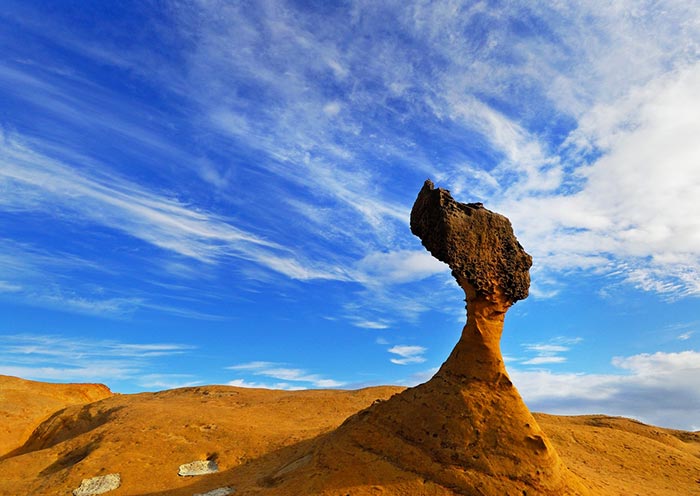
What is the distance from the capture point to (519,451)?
9477 mm

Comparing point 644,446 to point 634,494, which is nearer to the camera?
point 634,494

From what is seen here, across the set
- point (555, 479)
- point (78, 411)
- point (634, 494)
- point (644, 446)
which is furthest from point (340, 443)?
point (78, 411)

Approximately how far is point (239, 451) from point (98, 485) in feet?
12.0

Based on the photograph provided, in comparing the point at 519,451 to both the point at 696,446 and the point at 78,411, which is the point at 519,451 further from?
the point at 78,411

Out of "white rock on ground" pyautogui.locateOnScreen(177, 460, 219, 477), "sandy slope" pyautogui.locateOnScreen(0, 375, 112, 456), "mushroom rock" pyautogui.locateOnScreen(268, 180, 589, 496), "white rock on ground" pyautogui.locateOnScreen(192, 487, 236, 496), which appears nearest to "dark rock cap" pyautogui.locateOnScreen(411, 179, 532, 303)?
"mushroom rock" pyautogui.locateOnScreen(268, 180, 589, 496)

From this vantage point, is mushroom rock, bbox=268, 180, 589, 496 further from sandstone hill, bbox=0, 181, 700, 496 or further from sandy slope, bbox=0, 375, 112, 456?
sandy slope, bbox=0, 375, 112, 456

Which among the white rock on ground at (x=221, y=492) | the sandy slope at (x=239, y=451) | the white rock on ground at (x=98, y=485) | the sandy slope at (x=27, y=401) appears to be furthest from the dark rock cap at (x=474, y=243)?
the sandy slope at (x=27, y=401)

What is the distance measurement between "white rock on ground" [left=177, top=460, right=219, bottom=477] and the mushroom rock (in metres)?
3.98

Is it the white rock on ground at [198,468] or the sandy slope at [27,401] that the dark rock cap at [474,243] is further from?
the sandy slope at [27,401]

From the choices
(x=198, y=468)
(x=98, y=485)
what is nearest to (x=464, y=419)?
(x=198, y=468)

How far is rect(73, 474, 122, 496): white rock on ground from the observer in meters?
12.0

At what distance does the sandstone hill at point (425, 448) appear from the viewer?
9.30m

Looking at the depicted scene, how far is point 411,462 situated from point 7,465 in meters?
13.9

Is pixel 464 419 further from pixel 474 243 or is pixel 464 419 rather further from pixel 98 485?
pixel 98 485
